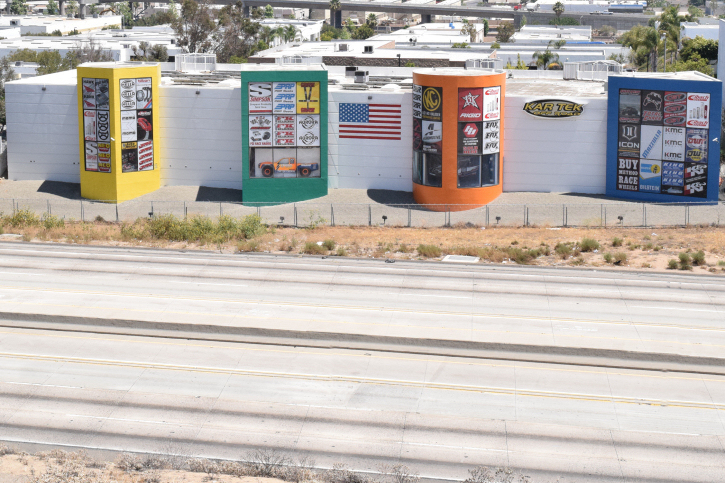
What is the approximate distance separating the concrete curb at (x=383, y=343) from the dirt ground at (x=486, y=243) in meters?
13.1

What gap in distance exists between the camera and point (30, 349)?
3103 centimetres

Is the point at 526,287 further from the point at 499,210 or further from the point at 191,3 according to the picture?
the point at 191,3

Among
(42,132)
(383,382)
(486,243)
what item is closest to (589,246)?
(486,243)

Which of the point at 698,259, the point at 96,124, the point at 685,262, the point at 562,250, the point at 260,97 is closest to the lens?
the point at 685,262

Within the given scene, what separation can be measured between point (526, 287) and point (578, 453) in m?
15.5

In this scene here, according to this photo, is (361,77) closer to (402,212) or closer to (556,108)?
(402,212)

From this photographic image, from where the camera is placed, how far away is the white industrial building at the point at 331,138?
191 ft

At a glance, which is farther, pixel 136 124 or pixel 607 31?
pixel 607 31

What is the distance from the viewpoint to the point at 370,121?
196 feet

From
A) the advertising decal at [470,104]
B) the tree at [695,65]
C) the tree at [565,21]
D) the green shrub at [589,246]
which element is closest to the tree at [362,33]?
the tree at [565,21]

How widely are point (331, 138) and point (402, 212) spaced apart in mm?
7916

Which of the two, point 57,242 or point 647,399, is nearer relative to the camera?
point 647,399

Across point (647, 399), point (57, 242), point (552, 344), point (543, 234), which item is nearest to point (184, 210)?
point (57, 242)

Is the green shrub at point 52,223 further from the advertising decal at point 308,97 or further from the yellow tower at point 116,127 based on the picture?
the advertising decal at point 308,97
